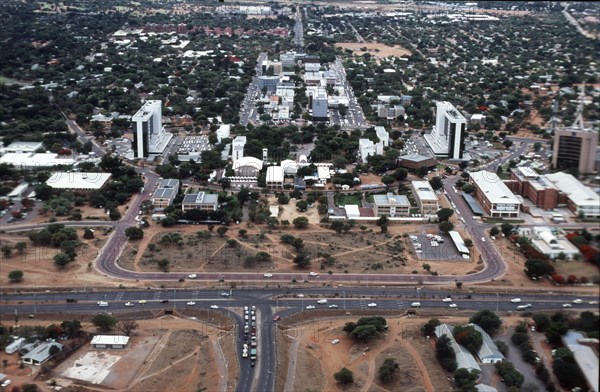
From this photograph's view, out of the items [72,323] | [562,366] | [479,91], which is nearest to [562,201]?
[562,366]

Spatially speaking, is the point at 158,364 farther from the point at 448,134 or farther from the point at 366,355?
the point at 448,134

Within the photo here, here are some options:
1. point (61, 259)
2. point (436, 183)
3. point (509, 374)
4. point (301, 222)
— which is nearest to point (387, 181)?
point (436, 183)

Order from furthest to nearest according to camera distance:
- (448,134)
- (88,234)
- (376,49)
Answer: (376,49), (448,134), (88,234)

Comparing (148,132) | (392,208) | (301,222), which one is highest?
(148,132)

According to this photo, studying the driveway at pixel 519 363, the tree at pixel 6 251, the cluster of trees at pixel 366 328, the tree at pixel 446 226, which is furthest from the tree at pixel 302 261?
the tree at pixel 6 251

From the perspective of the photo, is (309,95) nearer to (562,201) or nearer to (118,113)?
(118,113)

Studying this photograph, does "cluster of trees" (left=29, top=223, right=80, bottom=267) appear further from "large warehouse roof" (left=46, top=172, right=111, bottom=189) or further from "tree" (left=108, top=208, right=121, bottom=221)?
"large warehouse roof" (left=46, top=172, right=111, bottom=189)
